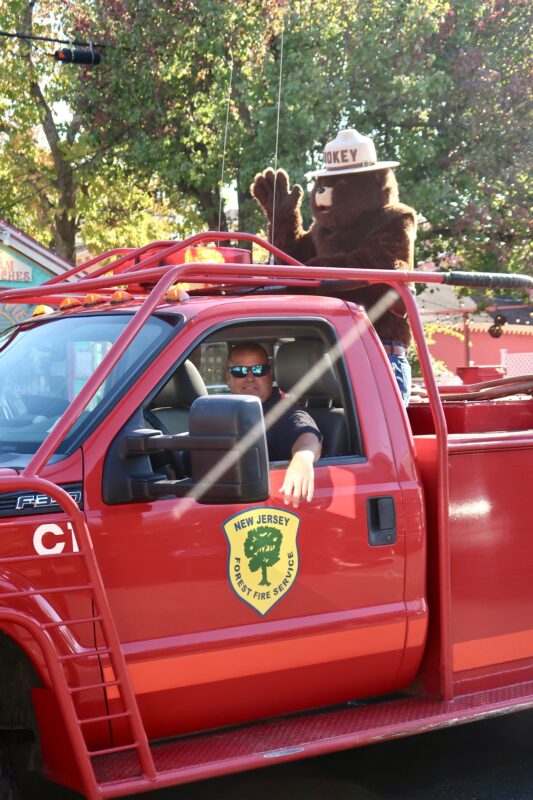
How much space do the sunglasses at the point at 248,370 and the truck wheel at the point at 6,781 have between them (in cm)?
156

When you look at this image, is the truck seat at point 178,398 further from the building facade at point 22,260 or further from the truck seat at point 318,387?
the building facade at point 22,260

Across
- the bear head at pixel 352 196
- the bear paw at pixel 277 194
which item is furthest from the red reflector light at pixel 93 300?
the bear paw at pixel 277 194

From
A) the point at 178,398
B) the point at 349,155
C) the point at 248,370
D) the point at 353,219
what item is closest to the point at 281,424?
the point at 248,370


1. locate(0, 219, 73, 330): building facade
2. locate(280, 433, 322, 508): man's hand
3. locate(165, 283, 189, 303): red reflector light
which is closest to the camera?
locate(280, 433, 322, 508): man's hand

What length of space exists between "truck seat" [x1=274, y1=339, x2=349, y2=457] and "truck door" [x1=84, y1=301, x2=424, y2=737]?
0.05 feet

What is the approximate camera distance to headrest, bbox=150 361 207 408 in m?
4.29

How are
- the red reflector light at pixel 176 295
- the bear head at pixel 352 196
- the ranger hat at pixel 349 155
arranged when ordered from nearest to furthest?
the red reflector light at pixel 176 295 < the bear head at pixel 352 196 < the ranger hat at pixel 349 155

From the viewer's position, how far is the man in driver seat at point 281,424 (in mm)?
3924

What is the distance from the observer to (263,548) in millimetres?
3822

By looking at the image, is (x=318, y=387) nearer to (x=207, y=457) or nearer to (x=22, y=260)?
(x=207, y=457)

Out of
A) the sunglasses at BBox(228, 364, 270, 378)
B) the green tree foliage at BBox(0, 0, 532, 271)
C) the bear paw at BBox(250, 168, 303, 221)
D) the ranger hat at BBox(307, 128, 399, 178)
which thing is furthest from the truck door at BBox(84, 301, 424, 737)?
the green tree foliage at BBox(0, 0, 532, 271)

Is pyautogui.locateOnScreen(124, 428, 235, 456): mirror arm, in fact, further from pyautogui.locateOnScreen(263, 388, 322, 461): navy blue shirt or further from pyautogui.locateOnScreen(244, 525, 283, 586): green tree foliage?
pyautogui.locateOnScreen(263, 388, 322, 461): navy blue shirt

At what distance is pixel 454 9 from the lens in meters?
18.8

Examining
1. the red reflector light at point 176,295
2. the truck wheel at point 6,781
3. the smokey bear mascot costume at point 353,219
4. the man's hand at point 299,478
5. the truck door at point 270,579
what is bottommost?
the truck wheel at point 6,781
